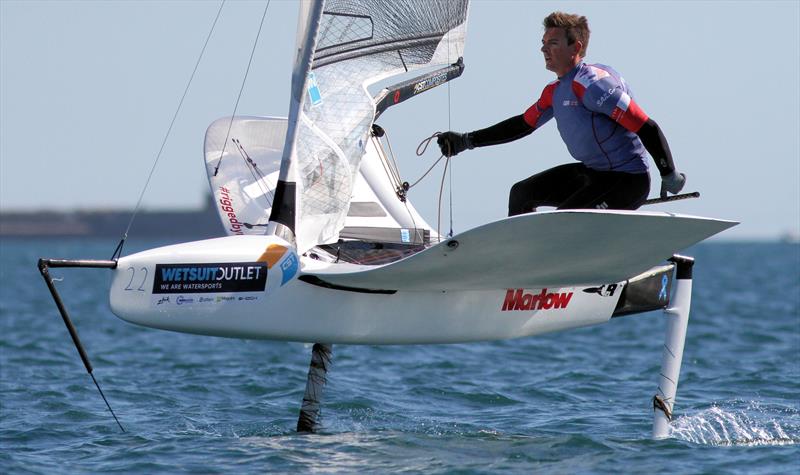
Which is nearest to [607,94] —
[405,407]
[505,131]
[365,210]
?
[505,131]

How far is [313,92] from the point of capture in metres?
5.56

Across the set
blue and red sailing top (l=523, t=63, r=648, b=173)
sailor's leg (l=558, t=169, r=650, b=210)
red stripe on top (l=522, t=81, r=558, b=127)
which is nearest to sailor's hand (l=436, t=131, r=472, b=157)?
red stripe on top (l=522, t=81, r=558, b=127)

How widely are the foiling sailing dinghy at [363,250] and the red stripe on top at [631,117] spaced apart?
0.44 metres

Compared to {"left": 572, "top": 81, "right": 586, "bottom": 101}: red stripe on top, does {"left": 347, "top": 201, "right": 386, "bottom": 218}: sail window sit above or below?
below

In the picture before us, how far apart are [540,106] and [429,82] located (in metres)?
1.15

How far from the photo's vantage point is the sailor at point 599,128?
14.7 ft

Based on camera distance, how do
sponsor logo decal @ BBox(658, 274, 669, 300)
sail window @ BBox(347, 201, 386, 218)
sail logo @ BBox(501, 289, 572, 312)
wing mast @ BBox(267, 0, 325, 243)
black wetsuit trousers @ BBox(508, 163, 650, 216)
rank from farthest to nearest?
sail window @ BBox(347, 201, 386, 218)
sponsor logo decal @ BBox(658, 274, 669, 300)
sail logo @ BBox(501, 289, 572, 312)
wing mast @ BBox(267, 0, 325, 243)
black wetsuit trousers @ BBox(508, 163, 650, 216)

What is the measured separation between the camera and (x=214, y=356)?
940 cm

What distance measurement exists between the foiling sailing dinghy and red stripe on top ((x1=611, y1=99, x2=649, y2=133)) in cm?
44

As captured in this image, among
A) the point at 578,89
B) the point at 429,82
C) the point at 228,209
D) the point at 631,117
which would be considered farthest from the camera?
the point at 429,82

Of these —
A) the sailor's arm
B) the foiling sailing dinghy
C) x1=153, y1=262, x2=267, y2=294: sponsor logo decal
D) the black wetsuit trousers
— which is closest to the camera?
the foiling sailing dinghy

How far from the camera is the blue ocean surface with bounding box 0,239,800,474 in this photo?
4.58 m

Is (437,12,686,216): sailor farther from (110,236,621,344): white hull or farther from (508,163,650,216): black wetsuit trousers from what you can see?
(110,236,621,344): white hull

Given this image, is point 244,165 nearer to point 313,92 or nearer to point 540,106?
point 313,92
